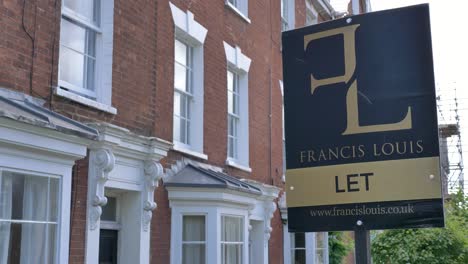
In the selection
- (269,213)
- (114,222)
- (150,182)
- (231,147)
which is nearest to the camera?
(114,222)

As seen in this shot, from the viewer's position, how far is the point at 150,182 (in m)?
8.31

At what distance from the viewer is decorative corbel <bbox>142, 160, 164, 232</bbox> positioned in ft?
26.9

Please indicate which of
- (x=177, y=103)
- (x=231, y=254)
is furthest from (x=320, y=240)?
(x=177, y=103)

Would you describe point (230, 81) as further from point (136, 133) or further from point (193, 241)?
point (136, 133)

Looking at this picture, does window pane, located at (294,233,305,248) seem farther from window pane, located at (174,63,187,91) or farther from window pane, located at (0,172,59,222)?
window pane, located at (0,172,59,222)

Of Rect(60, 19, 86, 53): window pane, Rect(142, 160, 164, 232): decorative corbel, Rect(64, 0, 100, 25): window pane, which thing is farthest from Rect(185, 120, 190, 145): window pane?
Rect(60, 19, 86, 53): window pane

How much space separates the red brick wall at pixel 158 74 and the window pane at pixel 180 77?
447mm

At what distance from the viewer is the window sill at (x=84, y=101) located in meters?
6.82

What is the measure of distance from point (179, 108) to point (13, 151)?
4.54 m

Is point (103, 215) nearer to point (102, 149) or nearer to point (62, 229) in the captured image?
point (102, 149)

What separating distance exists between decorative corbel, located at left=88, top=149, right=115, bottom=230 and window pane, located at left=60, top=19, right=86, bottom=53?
52.4 inches

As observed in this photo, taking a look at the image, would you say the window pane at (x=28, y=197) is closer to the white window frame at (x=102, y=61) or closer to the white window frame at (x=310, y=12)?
the white window frame at (x=102, y=61)

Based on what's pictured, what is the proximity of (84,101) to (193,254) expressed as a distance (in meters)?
3.20

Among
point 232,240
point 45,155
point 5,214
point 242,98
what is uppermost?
point 242,98
